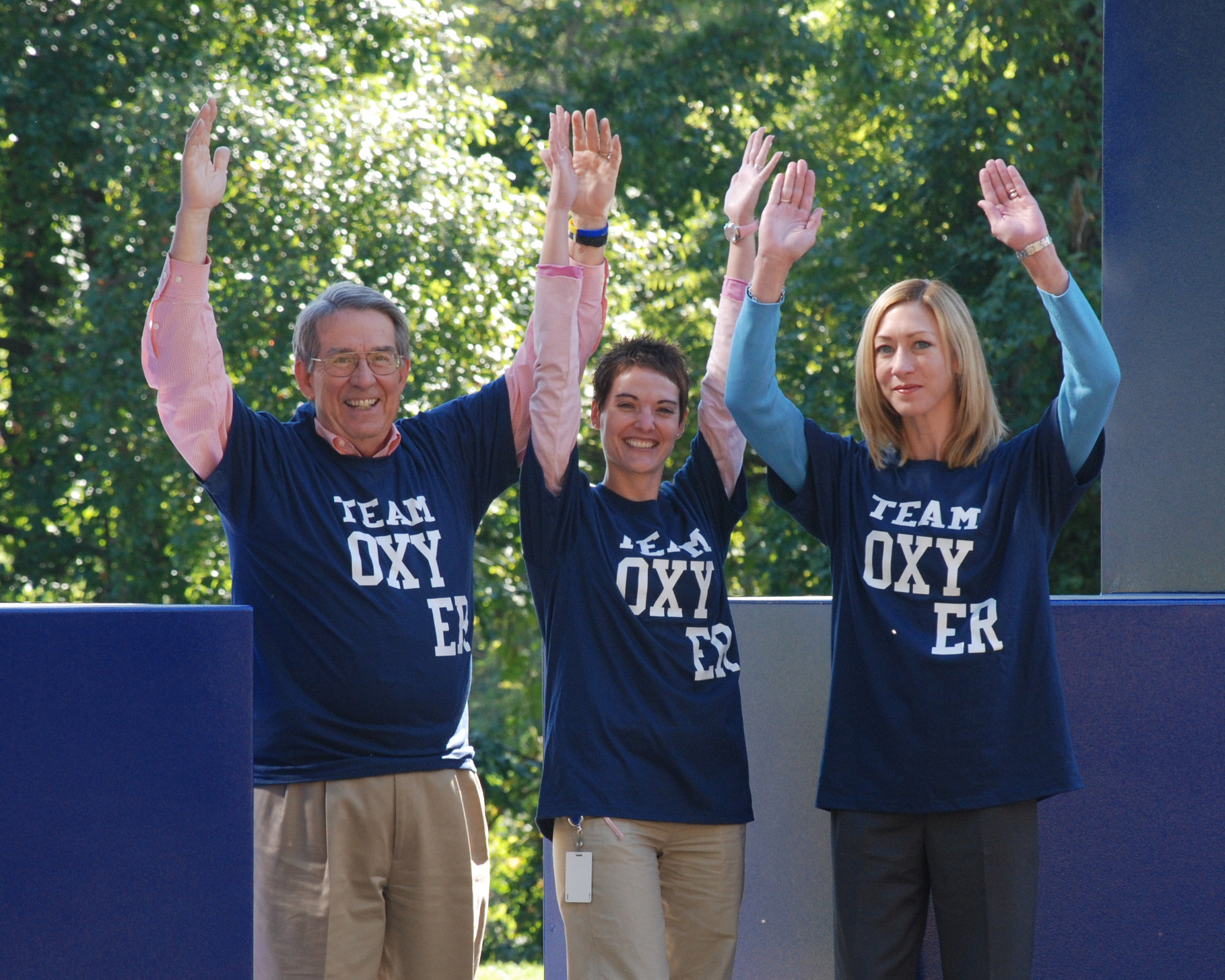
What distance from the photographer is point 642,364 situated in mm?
2746

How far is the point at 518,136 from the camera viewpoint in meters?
9.02

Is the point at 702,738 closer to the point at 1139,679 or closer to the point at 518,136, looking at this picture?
the point at 1139,679

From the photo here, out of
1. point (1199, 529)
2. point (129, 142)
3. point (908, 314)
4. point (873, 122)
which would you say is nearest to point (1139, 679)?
point (1199, 529)

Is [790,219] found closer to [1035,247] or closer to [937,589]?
[1035,247]

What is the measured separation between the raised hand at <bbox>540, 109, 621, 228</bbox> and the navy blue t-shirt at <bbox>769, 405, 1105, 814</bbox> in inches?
29.5

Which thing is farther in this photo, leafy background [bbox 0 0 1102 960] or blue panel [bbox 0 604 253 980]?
leafy background [bbox 0 0 1102 960]

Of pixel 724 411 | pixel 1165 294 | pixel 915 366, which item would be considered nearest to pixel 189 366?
pixel 724 411

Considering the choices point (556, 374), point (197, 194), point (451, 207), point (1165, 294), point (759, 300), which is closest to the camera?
point (197, 194)

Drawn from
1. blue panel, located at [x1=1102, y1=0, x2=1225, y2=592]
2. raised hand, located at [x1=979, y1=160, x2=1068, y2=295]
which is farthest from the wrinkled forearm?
blue panel, located at [x1=1102, y1=0, x2=1225, y2=592]

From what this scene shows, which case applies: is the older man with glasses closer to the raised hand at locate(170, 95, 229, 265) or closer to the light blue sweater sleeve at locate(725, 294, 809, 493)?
the raised hand at locate(170, 95, 229, 265)

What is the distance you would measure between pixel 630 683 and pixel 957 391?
790 millimetres

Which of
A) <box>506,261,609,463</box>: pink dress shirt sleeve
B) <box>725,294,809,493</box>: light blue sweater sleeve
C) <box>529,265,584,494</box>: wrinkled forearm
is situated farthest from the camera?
<box>506,261,609,463</box>: pink dress shirt sleeve

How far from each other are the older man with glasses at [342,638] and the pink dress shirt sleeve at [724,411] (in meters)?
0.35

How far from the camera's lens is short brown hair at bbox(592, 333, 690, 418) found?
276 cm
